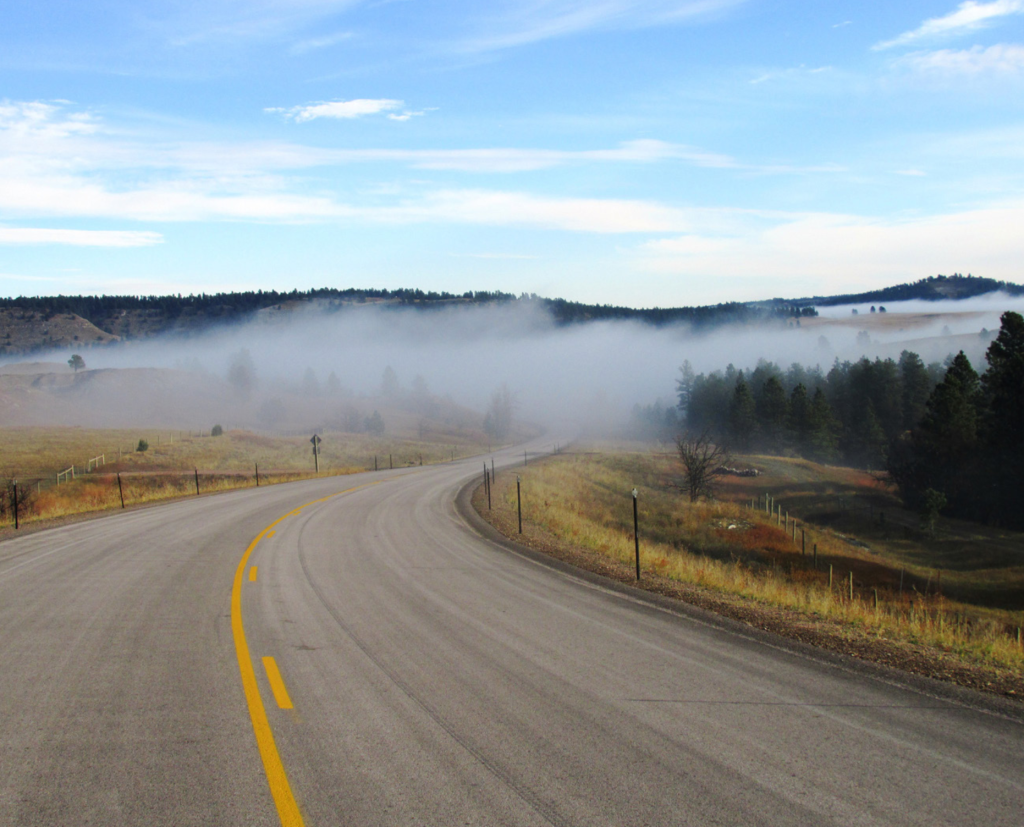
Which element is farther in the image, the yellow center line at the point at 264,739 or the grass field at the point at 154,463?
the grass field at the point at 154,463

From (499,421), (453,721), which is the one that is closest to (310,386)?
(499,421)

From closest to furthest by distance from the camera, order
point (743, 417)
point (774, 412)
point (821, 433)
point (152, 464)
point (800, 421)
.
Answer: point (152, 464) < point (821, 433) < point (800, 421) < point (774, 412) < point (743, 417)

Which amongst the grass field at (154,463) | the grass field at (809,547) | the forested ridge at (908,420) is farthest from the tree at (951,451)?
the grass field at (154,463)

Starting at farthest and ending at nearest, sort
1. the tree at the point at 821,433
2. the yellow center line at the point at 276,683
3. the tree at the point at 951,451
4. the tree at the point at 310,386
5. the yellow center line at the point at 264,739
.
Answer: the tree at the point at 310,386, the tree at the point at 821,433, the tree at the point at 951,451, the yellow center line at the point at 276,683, the yellow center line at the point at 264,739

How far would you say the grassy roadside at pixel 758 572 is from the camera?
7.95 metres

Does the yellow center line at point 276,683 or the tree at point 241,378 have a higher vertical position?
the tree at point 241,378

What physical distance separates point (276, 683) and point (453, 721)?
6.63ft

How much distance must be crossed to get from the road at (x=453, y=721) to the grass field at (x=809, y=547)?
2861mm

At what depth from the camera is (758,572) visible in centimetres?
1834

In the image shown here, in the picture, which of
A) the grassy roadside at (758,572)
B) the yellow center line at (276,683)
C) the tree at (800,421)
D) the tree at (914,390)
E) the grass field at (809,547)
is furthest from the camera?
the tree at (914,390)

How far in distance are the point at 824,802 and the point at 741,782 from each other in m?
0.51

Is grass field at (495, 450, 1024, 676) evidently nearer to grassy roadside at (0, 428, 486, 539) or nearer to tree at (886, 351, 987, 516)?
tree at (886, 351, 987, 516)

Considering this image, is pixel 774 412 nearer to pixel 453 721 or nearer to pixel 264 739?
pixel 453 721

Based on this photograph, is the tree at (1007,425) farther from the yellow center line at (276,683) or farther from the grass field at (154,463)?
the yellow center line at (276,683)
